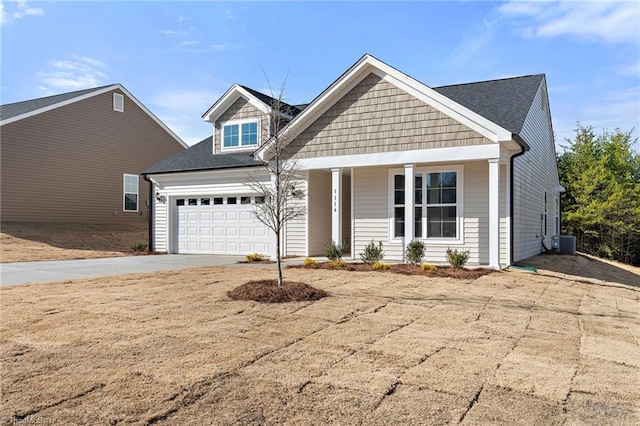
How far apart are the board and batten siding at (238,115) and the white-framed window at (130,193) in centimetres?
940

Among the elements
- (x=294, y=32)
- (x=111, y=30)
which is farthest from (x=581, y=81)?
(x=111, y=30)

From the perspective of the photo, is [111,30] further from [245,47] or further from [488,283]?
[488,283]

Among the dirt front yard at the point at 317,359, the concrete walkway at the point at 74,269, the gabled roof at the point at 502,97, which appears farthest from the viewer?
the gabled roof at the point at 502,97

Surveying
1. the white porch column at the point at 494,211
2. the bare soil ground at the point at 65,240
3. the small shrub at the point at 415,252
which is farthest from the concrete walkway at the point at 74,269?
the white porch column at the point at 494,211

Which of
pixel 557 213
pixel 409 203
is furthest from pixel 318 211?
pixel 557 213

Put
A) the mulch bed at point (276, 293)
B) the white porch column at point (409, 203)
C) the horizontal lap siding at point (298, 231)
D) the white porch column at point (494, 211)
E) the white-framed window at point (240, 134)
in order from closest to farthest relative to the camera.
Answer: the mulch bed at point (276, 293) → the white porch column at point (494, 211) → the white porch column at point (409, 203) → the horizontal lap siding at point (298, 231) → the white-framed window at point (240, 134)

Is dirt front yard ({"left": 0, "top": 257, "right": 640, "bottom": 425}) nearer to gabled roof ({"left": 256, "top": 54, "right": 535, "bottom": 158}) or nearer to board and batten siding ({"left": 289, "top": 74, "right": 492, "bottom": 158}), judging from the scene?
gabled roof ({"left": 256, "top": 54, "right": 535, "bottom": 158})

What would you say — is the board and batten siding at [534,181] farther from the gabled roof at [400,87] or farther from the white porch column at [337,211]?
the white porch column at [337,211]

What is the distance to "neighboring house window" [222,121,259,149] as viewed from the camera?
59.3 ft

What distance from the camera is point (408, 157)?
12.7 meters

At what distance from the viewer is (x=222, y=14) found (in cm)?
1159

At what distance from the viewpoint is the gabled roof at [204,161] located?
16.6 meters

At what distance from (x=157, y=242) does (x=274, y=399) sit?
1586 cm

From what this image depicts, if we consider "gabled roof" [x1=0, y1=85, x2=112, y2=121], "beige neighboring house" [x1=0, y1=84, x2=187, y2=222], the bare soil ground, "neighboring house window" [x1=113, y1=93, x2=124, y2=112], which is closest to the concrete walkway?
the bare soil ground
